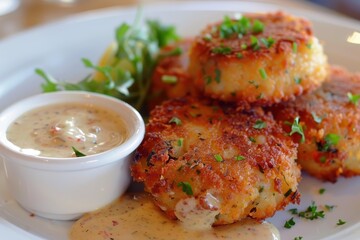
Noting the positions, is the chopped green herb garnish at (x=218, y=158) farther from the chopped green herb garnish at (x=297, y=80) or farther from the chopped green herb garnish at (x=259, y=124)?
the chopped green herb garnish at (x=297, y=80)

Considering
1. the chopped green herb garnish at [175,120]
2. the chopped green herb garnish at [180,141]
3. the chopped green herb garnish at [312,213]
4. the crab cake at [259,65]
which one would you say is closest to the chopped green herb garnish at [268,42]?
the crab cake at [259,65]

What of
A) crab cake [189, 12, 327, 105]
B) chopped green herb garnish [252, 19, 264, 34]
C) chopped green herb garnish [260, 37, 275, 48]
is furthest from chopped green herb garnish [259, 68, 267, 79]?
chopped green herb garnish [252, 19, 264, 34]

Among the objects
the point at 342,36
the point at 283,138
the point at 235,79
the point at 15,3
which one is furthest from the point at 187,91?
the point at 15,3

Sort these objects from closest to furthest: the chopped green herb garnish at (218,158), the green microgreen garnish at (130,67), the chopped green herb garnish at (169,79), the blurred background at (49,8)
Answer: the chopped green herb garnish at (218,158) < the chopped green herb garnish at (169,79) < the green microgreen garnish at (130,67) < the blurred background at (49,8)

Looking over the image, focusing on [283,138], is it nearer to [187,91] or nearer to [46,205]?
[187,91]

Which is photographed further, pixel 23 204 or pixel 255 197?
pixel 23 204
